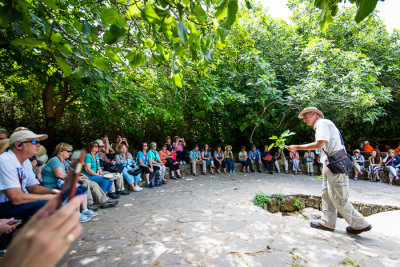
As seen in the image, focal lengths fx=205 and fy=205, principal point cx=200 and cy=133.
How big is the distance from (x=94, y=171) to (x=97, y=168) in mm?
143

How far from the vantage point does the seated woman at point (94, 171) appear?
486 centimetres

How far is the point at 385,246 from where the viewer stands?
2797 millimetres

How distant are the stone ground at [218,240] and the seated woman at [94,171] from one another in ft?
2.75

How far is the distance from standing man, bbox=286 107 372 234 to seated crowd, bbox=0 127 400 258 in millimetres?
580

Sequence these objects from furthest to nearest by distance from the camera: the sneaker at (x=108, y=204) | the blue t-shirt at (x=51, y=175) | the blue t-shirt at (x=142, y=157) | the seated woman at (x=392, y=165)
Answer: the seated woman at (x=392, y=165), the blue t-shirt at (x=142, y=157), the sneaker at (x=108, y=204), the blue t-shirt at (x=51, y=175)

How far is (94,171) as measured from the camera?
5.10m

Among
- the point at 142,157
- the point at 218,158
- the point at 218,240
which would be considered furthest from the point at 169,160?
the point at 218,240

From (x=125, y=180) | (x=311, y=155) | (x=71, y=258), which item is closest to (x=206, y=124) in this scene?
(x=311, y=155)

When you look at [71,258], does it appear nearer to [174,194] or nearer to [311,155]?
[174,194]

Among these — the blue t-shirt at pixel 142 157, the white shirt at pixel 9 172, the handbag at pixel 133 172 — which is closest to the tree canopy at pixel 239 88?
the blue t-shirt at pixel 142 157

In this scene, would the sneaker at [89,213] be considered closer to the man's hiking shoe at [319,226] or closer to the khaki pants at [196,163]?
the man's hiking shoe at [319,226]

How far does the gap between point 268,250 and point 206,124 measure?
32.1 ft

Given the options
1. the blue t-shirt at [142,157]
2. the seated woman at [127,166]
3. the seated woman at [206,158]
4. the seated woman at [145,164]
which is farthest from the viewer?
the seated woman at [206,158]

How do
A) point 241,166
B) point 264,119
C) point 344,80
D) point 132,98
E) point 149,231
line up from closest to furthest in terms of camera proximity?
point 149,231 → point 132,98 → point 344,80 → point 264,119 → point 241,166
